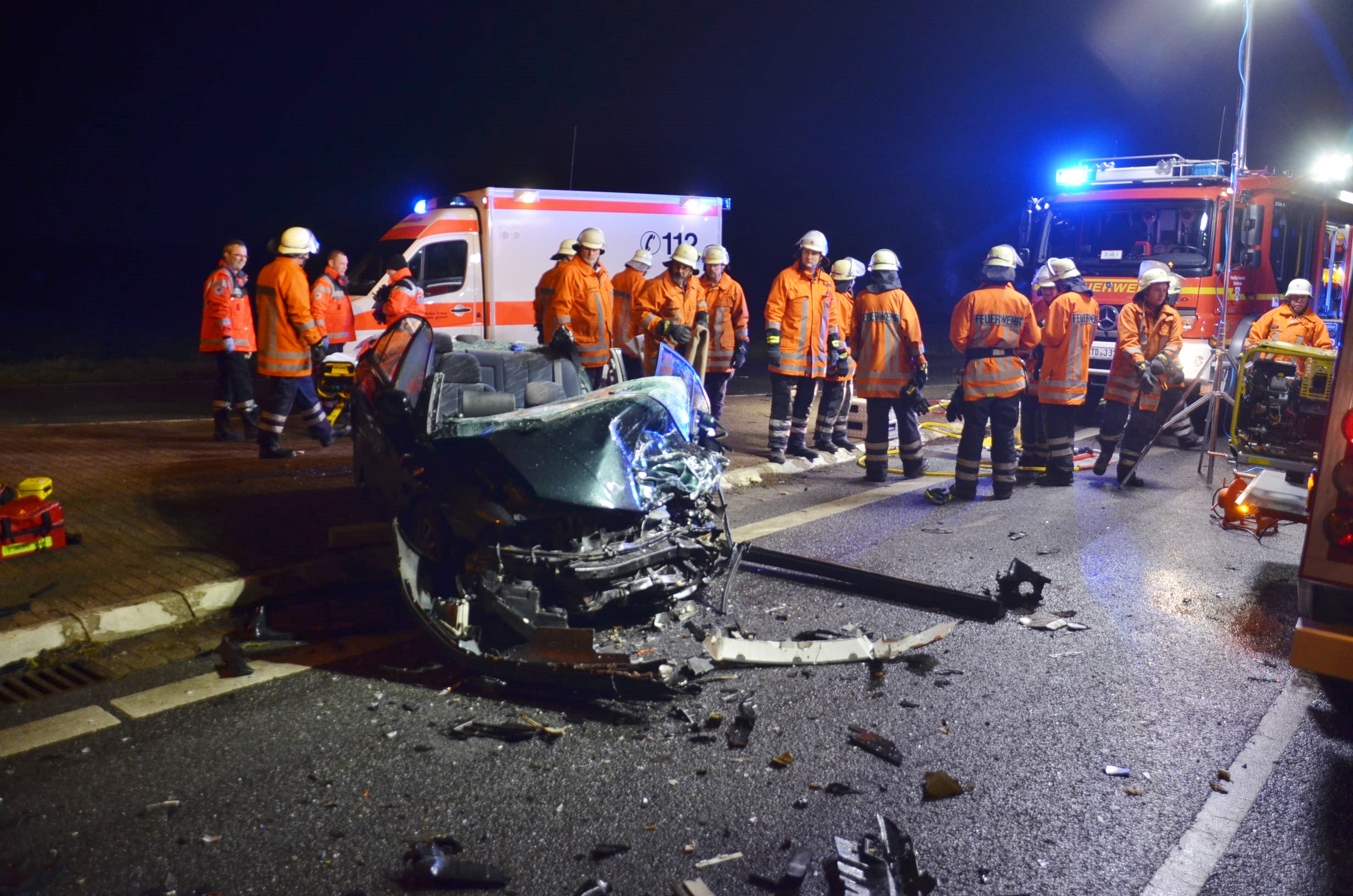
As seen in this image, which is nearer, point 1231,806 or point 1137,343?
point 1231,806

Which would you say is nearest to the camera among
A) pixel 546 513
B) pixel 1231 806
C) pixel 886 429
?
pixel 1231 806

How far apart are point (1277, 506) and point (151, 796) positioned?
17.0ft

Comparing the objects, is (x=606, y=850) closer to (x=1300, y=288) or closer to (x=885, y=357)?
(x=885, y=357)

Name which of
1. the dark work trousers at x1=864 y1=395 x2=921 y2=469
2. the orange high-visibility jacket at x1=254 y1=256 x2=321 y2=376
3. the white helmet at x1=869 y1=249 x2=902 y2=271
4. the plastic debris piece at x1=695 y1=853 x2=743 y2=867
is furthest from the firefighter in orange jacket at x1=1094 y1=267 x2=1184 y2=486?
the orange high-visibility jacket at x1=254 y1=256 x2=321 y2=376

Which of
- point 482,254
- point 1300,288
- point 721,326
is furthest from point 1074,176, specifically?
point 482,254

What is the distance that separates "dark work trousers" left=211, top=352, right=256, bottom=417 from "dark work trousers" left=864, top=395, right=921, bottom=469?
5842mm

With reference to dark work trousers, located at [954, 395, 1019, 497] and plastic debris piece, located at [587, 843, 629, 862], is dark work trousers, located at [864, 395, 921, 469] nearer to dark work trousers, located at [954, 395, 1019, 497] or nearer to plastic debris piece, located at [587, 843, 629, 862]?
dark work trousers, located at [954, 395, 1019, 497]

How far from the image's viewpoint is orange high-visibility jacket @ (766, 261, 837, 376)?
914 centimetres

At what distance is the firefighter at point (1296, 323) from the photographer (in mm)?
9727

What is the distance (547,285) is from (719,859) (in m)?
7.89

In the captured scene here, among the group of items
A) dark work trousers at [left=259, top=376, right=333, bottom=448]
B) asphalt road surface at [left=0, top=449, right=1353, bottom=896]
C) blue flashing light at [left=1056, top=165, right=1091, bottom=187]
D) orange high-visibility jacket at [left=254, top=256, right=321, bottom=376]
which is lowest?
asphalt road surface at [left=0, top=449, right=1353, bottom=896]

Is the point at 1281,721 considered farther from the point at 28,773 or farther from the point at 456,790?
the point at 28,773

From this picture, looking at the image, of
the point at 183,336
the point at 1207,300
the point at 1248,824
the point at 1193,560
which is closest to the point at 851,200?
the point at 183,336

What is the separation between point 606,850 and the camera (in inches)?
111
